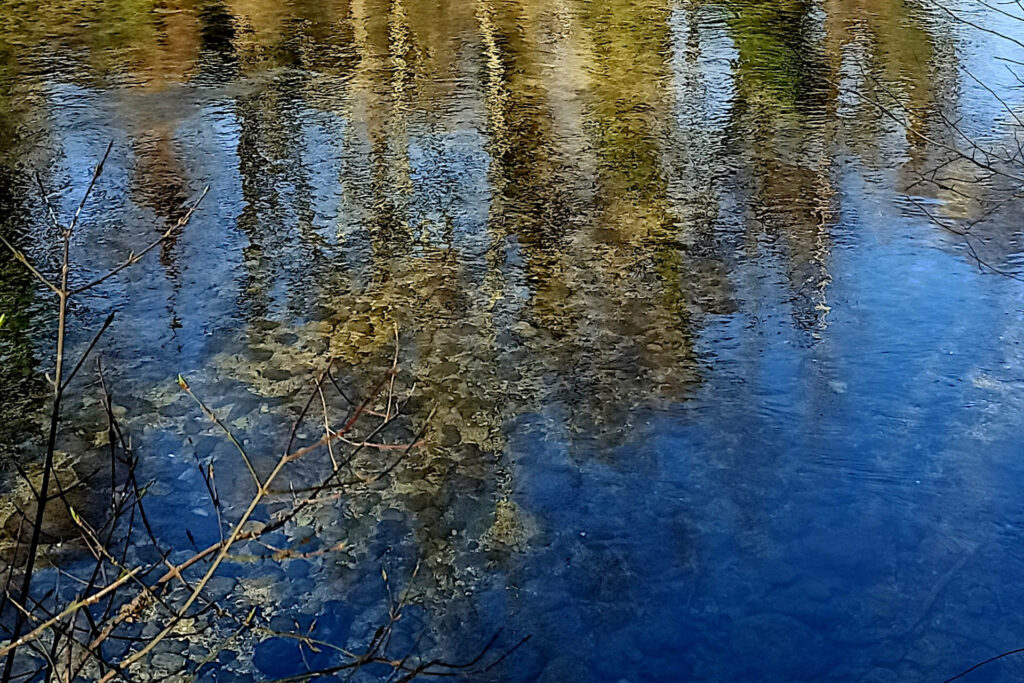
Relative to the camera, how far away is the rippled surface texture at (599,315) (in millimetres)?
2938

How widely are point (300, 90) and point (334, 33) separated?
151 centimetres

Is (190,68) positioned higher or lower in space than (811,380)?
higher

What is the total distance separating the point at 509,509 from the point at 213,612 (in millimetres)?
893

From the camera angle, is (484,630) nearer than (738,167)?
Yes

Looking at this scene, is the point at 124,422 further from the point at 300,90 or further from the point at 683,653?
the point at 300,90

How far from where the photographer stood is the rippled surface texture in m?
2.94

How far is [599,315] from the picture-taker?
4.33m

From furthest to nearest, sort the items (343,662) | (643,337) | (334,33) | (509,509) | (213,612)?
(334,33), (643,337), (509,509), (213,612), (343,662)

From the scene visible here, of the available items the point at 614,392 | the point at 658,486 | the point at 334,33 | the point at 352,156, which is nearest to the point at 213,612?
the point at 658,486

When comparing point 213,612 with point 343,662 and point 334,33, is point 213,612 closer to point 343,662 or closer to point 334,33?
point 343,662

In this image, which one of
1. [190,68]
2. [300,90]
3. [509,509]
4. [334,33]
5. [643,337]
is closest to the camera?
[509,509]

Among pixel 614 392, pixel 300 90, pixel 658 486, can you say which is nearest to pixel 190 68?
pixel 300 90

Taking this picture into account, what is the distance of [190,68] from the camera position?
23.9ft

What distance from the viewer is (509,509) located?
129 inches
